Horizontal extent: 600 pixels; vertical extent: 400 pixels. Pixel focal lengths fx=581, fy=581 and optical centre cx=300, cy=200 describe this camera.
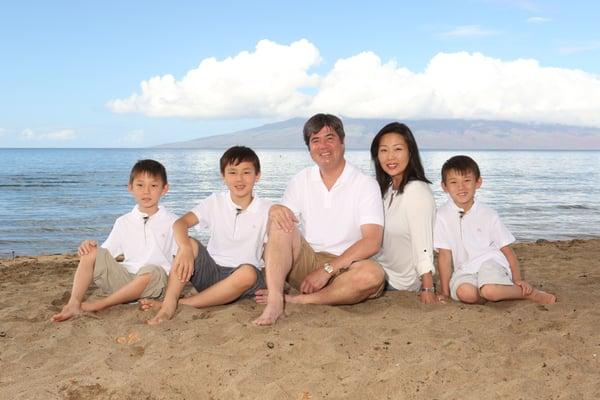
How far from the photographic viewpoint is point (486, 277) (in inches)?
173

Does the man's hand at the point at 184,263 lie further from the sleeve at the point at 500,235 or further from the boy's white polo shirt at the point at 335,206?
the sleeve at the point at 500,235

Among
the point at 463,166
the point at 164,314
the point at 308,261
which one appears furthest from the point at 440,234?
the point at 164,314

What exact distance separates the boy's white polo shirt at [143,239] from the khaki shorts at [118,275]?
70 mm

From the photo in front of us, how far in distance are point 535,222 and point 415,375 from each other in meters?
11.6

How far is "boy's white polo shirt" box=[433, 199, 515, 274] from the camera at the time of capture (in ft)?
15.0

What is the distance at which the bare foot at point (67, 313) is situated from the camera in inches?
171

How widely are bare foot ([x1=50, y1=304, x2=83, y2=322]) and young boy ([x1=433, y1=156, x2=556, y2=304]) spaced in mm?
2810

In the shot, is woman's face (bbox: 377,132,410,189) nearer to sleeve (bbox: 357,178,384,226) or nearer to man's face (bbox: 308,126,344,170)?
sleeve (bbox: 357,178,384,226)

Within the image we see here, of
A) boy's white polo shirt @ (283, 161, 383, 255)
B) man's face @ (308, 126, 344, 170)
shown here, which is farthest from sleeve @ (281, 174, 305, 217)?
man's face @ (308, 126, 344, 170)

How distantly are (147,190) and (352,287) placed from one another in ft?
5.80

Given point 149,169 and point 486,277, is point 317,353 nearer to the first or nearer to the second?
point 486,277

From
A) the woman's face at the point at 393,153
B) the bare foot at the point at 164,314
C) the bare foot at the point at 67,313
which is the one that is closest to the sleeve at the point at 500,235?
the woman's face at the point at 393,153

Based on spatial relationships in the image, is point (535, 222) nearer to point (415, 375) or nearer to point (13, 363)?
point (415, 375)

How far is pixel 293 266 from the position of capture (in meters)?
4.46
